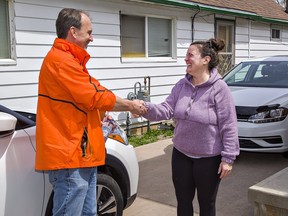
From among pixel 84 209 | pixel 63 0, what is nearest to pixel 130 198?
pixel 84 209

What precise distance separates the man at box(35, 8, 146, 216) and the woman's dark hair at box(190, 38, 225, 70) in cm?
82

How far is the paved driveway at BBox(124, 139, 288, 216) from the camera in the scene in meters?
4.29

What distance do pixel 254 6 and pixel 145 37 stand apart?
19.1 ft

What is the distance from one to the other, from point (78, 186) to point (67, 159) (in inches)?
9.2

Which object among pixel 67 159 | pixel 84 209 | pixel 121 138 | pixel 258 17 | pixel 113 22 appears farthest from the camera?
pixel 258 17

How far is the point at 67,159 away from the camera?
239 centimetres

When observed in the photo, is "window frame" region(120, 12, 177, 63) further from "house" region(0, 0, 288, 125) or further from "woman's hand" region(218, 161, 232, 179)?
"woman's hand" region(218, 161, 232, 179)

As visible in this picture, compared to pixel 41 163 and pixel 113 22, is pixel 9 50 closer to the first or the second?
pixel 113 22

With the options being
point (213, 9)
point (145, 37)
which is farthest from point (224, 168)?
point (213, 9)

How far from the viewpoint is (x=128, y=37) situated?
8.23 metres

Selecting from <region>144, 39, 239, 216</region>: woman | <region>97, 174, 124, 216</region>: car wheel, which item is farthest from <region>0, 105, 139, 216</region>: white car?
<region>144, 39, 239, 216</region>: woman

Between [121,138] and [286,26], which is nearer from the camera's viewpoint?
[121,138]

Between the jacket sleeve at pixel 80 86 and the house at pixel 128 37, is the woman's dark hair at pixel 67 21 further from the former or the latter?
the house at pixel 128 37


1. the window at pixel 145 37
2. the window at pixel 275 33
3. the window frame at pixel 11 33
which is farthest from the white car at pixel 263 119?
the window at pixel 275 33
